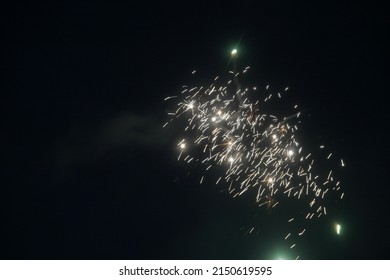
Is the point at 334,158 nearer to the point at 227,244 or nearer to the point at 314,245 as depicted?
the point at 314,245

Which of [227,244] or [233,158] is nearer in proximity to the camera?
[233,158]

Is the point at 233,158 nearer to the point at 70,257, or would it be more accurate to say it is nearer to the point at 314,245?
the point at 314,245

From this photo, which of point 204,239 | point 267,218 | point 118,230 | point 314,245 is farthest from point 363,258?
point 118,230
